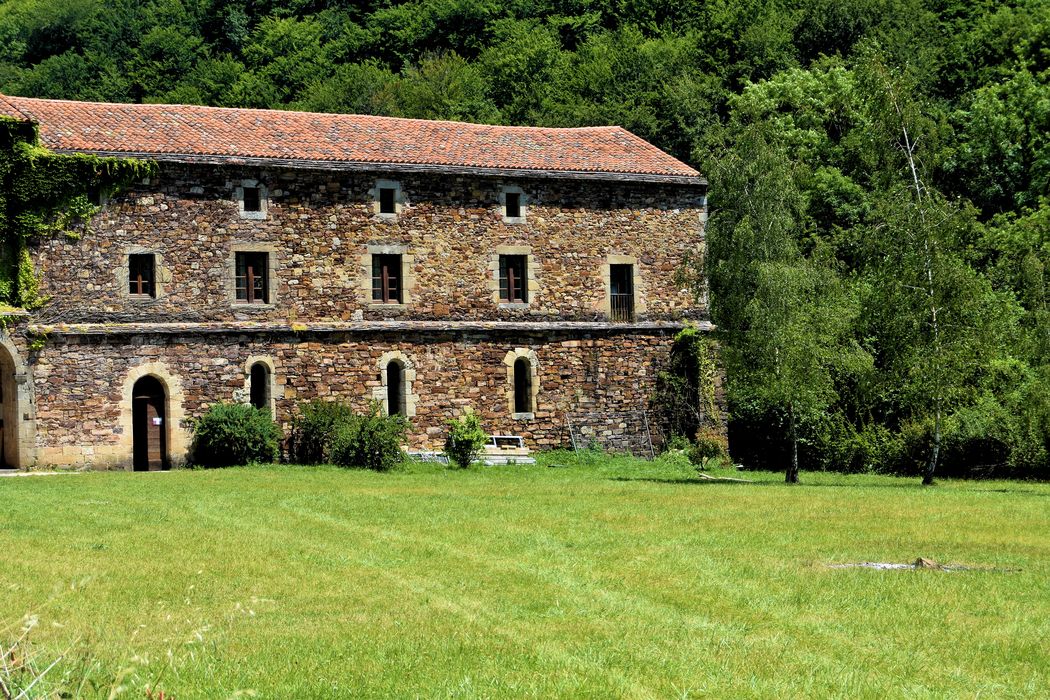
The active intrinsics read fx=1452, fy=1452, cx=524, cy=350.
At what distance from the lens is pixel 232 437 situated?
34.2 metres

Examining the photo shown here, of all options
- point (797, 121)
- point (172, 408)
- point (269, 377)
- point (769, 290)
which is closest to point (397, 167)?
point (269, 377)

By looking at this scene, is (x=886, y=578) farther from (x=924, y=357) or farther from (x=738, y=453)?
(x=738, y=453)

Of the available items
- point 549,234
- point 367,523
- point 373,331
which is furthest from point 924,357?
point 367,523

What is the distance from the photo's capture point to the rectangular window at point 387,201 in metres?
37.2

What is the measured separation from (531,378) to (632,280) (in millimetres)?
4045

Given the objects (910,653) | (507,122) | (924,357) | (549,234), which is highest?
(507,122)

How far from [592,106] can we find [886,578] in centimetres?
5336

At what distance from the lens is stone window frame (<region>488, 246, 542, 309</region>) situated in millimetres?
38500

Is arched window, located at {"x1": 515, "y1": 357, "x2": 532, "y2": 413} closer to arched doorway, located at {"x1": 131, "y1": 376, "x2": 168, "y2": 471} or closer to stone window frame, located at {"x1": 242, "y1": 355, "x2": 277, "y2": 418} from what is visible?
stone window frame, located at {"x1": 242, "y1": 355, "x2": 277, "y2": 418}

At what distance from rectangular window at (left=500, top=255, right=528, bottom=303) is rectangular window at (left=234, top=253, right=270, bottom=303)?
6384 millimetres

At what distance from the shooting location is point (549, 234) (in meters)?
39.0

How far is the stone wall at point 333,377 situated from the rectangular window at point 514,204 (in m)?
3.21

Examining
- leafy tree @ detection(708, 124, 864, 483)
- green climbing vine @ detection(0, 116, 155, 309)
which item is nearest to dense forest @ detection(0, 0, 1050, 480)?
leafy tree @ detection(708, 124, 864, 483)

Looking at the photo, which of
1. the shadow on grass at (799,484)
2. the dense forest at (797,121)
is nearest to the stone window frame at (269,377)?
the shadow on grass at (799,484)
